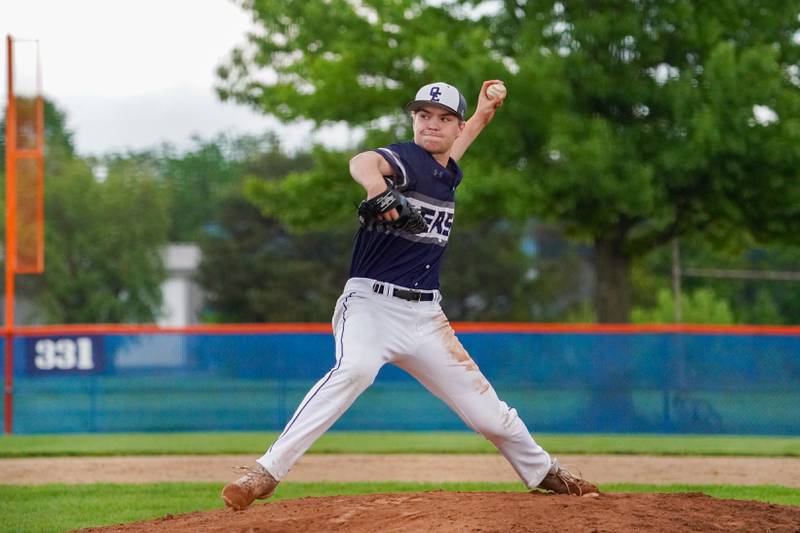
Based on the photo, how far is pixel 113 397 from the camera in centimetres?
1421

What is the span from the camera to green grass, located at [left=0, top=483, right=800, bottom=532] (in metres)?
7.38

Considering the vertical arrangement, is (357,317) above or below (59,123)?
below

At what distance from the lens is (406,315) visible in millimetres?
5609

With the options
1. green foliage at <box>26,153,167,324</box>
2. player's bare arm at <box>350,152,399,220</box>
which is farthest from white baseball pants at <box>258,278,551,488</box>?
green foliage at <box>26,153,167,324</box>

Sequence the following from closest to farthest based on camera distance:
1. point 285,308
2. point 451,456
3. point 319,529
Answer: point 319,529, point 451,456, point 285,308

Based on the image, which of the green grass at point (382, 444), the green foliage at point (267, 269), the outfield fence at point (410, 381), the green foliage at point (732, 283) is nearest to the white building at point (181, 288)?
the green foliage at point (267, 269)

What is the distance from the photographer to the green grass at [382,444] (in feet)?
38.7

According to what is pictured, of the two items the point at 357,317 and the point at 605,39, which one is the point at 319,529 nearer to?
the point at 357,317

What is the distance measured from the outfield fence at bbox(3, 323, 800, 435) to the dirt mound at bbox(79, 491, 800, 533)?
26.3 ft

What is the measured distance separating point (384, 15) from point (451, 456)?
1027cm

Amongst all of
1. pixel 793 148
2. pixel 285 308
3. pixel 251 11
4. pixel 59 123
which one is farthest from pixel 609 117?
pixel 59 123

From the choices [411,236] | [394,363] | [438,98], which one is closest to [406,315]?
[394,363]

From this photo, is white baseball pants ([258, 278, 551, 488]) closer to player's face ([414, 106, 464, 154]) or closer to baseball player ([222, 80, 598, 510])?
baseball player ([222, 80, 598, 510])

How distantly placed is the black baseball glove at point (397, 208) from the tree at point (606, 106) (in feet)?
40.5
